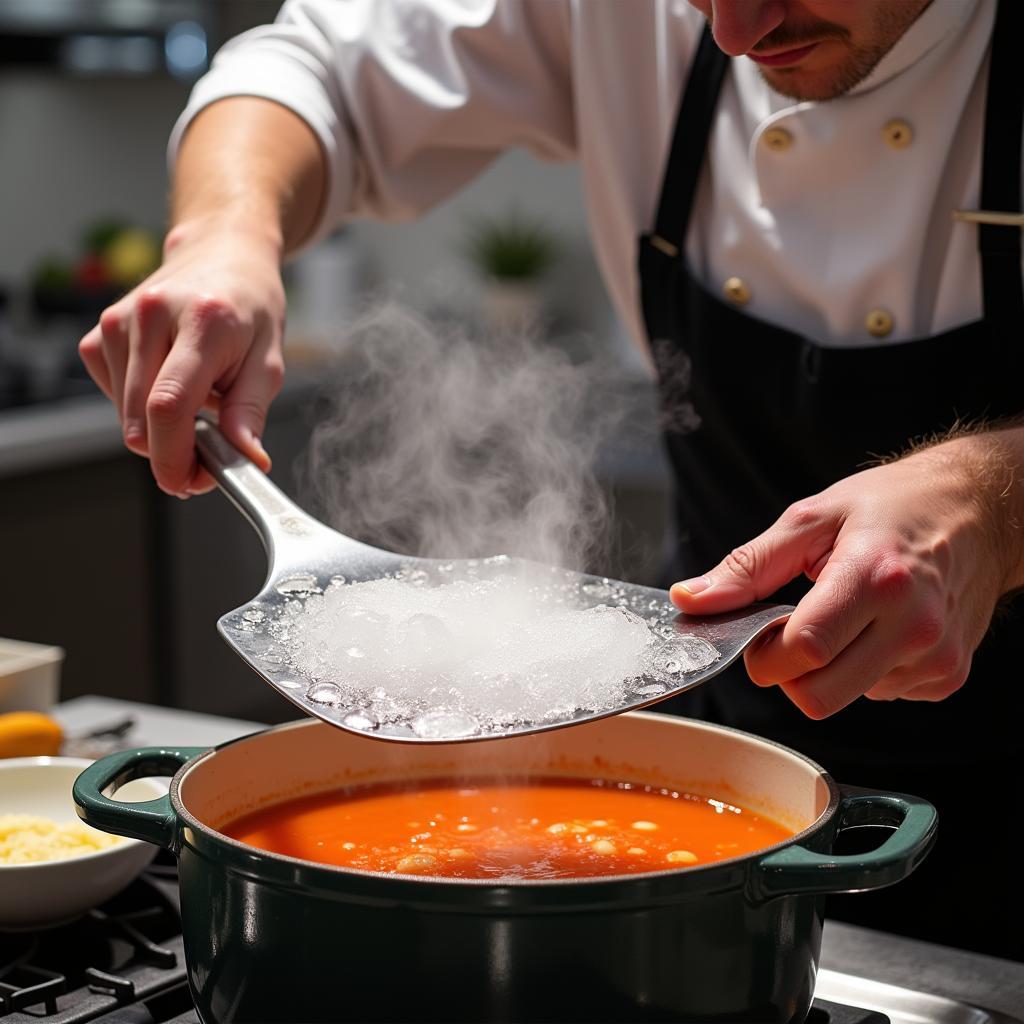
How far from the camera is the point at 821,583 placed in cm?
82

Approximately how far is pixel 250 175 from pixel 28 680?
1.74ft

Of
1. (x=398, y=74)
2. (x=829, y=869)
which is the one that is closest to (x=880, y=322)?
(x=398, y=74)

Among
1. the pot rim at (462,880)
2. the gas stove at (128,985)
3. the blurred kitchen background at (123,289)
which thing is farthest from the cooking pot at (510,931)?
the blurred kitchen background at (123,289)

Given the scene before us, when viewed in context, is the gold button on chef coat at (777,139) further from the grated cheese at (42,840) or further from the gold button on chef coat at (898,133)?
the grated cheese at (42,840)

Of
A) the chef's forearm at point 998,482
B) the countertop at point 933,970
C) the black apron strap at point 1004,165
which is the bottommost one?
the countertop at point 933,970

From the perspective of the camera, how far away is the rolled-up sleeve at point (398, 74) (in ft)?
4.86

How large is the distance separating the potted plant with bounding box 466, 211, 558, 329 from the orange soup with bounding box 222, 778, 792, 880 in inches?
119

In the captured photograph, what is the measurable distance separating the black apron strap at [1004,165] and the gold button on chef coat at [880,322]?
0.32ft

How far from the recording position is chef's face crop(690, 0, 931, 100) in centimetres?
107

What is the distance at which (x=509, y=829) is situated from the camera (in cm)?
95

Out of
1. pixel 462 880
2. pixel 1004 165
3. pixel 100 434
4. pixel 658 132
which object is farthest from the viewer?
pixel 100 434

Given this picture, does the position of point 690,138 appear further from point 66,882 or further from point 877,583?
point 66,882

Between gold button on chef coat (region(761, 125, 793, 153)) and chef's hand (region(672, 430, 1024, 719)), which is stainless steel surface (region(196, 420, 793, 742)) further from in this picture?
gold button on chef coat (region(761, 125, 793, 153))

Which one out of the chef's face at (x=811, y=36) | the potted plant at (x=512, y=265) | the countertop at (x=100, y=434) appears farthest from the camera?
the potted plant at (x=512, y=265)
